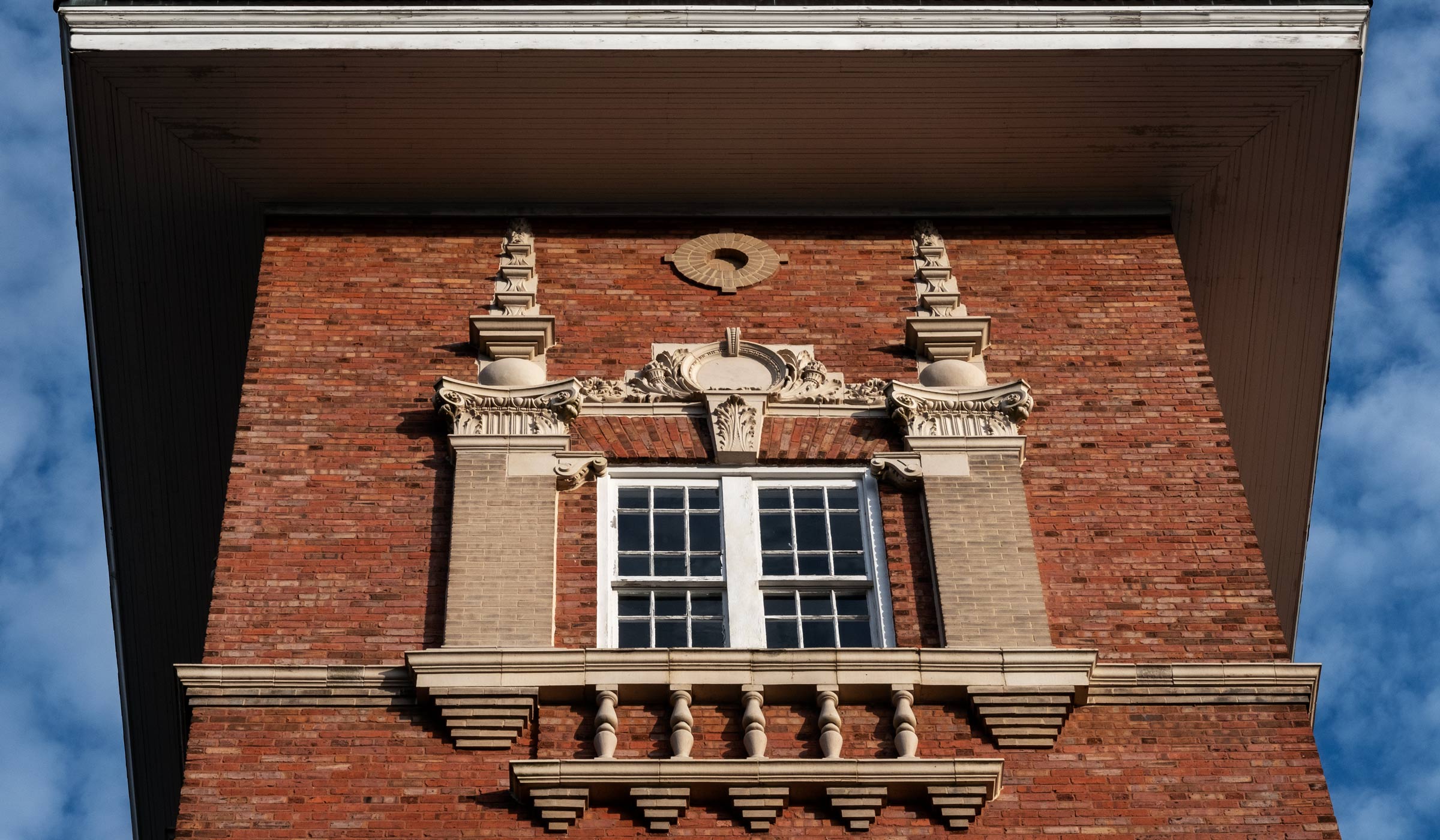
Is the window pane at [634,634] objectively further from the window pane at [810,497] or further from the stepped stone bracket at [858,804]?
the stepped stone bracket at [858,804]

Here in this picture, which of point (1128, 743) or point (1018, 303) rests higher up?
point (1018, 303)

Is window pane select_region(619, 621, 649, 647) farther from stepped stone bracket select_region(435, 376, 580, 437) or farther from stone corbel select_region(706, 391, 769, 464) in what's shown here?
stepped stone bracket select_region(435, 376, 580, 437)

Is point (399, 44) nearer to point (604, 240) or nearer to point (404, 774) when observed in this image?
point (604, 240)

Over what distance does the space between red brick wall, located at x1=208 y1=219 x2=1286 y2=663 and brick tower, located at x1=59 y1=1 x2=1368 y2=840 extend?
1.7 inches

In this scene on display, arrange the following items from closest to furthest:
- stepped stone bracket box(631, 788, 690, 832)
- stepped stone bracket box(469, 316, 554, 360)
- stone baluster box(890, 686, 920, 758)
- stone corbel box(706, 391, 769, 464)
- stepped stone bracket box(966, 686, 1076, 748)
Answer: stepped stone bracket box(631, 788, 690, 832)
stone baluster box(890, 686, 920, 758)
stepped stone bracket box(966, 686, 1076, 748)
stone corbel box(706, 391, 769, 464)
stepped stone bracket box(469, 316, 554, 360)

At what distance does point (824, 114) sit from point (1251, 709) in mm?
6736

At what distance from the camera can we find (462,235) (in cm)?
1969

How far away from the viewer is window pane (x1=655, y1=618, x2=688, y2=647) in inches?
617

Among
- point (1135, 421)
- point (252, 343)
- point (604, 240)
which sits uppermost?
point (604, 240)

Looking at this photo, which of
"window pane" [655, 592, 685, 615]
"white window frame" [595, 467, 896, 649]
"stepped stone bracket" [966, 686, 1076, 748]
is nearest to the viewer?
"stepped stone bracket" [966, 686, 1076, 748]

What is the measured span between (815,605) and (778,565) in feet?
1.37

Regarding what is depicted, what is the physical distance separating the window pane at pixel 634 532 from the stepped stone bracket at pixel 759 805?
259cm

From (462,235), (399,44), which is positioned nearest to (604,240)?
(462,235)

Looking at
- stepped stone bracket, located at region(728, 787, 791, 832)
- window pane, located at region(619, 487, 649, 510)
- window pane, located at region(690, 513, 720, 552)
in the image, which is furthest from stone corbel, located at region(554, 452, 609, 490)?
stepped stone bracket, located at region(728, 787, 791, 832)
